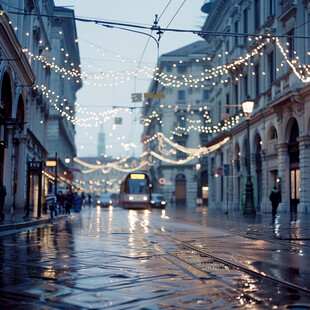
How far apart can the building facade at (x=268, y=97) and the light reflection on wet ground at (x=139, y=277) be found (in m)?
16.4

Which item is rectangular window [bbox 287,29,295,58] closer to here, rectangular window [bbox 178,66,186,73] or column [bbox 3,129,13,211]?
column [bbox 3,129,13,211]

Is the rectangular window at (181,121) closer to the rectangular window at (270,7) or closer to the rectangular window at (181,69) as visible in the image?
the rectangular window at (181,69)

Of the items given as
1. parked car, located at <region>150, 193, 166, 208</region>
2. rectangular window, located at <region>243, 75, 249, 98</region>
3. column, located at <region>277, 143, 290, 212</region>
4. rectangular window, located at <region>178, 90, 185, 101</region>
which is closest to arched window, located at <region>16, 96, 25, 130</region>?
column, located at <region>277, 143, 290, 212</region>

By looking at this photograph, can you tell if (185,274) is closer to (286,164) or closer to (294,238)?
(294,238)

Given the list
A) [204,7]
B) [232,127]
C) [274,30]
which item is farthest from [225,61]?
[274,30]

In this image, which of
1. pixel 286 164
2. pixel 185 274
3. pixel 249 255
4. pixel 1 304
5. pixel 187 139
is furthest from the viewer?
pixel 187 139

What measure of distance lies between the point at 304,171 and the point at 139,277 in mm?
25703

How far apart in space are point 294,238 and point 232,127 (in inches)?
1352

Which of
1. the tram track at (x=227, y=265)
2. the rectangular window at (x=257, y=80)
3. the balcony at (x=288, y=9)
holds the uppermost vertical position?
the balcony at (x=288, y=9)

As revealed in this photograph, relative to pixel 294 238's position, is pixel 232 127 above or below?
above

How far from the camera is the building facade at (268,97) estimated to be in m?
32.4

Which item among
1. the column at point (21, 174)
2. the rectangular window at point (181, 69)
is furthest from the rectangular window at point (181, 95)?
the column at point (21, 174)

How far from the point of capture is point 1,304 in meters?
5.75

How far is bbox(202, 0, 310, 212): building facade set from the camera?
32406 millimetres
